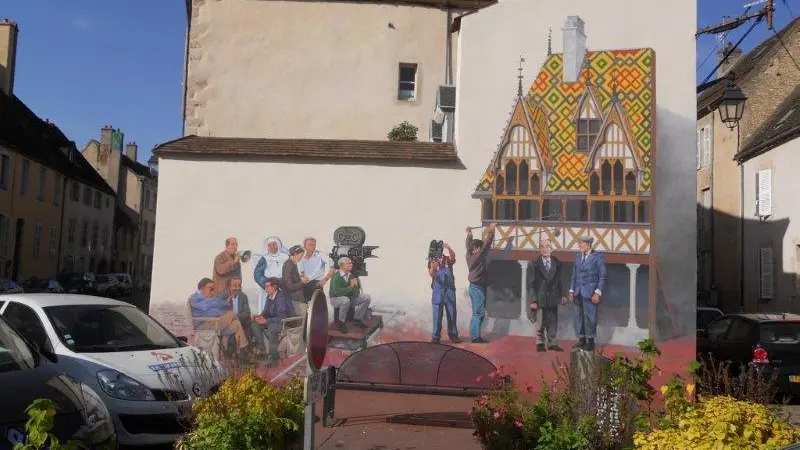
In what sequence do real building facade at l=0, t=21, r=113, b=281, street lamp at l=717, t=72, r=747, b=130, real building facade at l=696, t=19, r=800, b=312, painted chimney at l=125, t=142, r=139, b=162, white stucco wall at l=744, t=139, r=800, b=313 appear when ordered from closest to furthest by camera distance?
street lamp at l=717, t=72, r=747, b=130 < white stucco wall at l=744, t=139, r=800, b=313 < real building facade at l=696, t=19, r=800, b=312 < real building facade at l=0, t=21, r=113, b=281 < painted chimney at l=125, t=142, r=139, b=162

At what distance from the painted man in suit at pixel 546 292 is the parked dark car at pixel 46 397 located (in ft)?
20.6

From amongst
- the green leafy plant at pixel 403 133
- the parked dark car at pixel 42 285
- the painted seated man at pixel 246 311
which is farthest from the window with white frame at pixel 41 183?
the painted seated man at pixel 246 311

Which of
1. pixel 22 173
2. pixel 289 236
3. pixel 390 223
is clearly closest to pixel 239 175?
pixel 289 236

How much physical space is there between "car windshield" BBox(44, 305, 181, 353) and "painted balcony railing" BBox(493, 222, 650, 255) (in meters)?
4.64

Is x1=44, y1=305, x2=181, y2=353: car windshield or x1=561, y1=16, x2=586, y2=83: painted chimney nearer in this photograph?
x1=44, y1=305, x2=181, y2=353: car windshield

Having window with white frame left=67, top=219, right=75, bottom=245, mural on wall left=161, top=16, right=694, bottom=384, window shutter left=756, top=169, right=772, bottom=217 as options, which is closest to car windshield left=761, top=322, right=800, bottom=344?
mural on wall left=161, top=16, right=694, bottom=384

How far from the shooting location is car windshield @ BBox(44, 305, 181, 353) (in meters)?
7.83

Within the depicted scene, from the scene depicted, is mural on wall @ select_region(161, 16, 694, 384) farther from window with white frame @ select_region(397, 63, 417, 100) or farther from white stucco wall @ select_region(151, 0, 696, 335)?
window with white frame @ select_region(397, 63, 417, 100)

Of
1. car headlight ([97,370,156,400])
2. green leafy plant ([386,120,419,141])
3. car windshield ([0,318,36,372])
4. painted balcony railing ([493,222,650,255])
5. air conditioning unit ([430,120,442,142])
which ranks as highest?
green leafy plant ([386,120,419,141])

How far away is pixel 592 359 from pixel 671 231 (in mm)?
4711

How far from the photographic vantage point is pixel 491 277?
410 inches

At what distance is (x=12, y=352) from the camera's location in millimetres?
5930

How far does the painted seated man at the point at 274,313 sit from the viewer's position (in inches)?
412

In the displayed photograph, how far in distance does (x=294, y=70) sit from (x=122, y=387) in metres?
10.3
